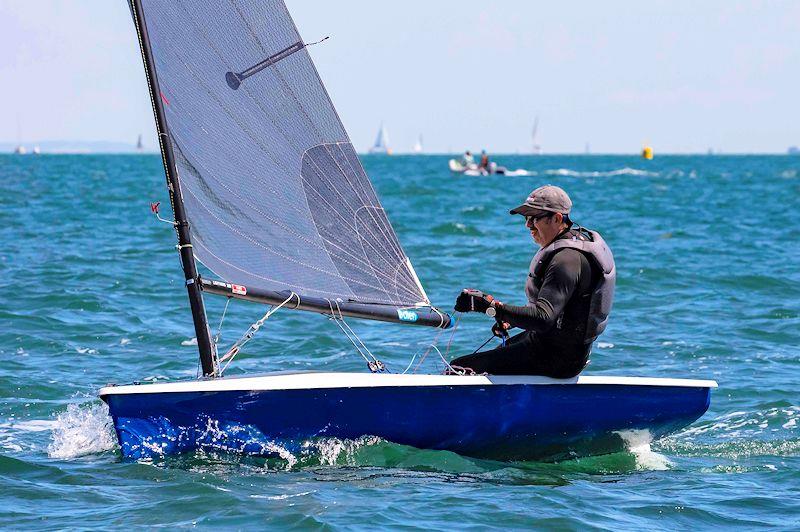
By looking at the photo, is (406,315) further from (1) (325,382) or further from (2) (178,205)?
(2) (178,205)

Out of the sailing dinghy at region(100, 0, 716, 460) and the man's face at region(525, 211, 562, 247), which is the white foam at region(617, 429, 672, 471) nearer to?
the sailing dinghy at region(100, 0, 716, 460)

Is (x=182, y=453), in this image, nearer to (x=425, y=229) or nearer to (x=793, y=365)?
(x=793, y=365)

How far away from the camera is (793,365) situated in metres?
8.81

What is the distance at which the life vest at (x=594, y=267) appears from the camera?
5.63 meters

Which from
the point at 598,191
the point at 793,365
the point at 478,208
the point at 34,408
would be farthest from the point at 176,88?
the point at 598,191

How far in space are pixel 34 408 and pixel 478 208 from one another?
19.1m

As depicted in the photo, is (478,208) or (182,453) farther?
(478,208)

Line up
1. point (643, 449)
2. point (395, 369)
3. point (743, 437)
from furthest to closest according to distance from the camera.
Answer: point (395, 369), point (743, 437), point (643, 449)

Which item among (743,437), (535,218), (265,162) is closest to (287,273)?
(265,162)

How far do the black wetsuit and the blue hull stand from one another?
138mm

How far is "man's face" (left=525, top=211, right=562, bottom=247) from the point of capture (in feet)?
18.7

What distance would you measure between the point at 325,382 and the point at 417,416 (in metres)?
0.49

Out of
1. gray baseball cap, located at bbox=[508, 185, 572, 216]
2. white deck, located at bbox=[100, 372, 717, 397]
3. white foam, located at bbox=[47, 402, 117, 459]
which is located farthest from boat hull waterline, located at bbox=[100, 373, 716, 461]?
gray baseball cap, located at bbox=[508, 185, 572, 216]

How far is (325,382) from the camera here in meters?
5.59
